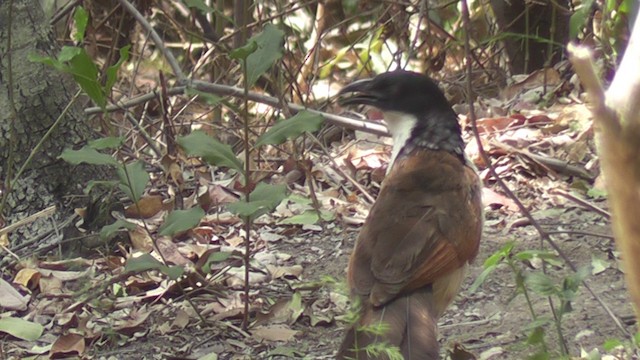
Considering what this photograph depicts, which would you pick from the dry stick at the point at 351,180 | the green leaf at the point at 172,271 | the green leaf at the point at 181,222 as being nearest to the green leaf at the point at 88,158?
the green leaf at the point at 181,222

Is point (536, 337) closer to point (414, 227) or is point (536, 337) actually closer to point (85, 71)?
point (414, 227)

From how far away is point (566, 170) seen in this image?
5457mm

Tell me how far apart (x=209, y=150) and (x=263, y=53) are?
416mm

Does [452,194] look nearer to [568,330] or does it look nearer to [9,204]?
[568,330]

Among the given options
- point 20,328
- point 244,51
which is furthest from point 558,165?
point 20,328

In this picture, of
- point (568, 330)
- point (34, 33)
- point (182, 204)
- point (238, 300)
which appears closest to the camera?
point (568, 330)

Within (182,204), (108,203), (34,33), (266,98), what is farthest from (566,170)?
(34,33)

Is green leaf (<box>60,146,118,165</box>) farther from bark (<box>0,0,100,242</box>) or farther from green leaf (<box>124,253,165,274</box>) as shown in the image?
bark (<box>0,0,100,242</box>)

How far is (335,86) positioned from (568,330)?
4.36 m

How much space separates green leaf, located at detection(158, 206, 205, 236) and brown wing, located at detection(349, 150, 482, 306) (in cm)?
58

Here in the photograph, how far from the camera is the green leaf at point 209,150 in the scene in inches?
143

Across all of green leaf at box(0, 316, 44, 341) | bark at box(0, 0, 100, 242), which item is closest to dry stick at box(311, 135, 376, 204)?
bark at box(0, 0, 100, 242)

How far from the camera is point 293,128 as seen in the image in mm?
3662

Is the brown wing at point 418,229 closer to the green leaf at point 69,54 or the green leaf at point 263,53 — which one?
the green leaf at point 263,53
